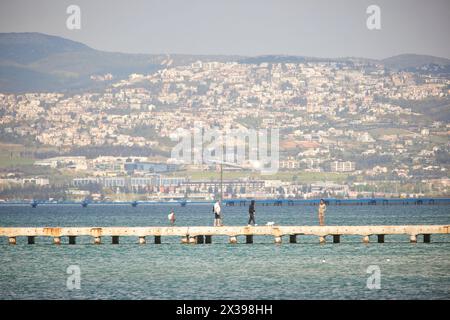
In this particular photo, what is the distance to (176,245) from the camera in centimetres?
7012

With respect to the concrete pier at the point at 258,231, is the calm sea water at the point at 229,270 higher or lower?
lower

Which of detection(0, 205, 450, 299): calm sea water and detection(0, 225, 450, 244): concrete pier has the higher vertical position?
detection(0, 225, 450, 244): concrete pier

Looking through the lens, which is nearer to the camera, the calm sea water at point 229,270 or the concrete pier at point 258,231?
the calm sea water at point 229,270

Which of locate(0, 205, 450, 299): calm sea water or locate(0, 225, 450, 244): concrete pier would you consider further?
locate(0, 225, 450, 244): concrete pier

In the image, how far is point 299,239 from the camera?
76812 mm

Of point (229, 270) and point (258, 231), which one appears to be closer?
point (229, 270)

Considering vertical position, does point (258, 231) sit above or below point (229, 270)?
above
